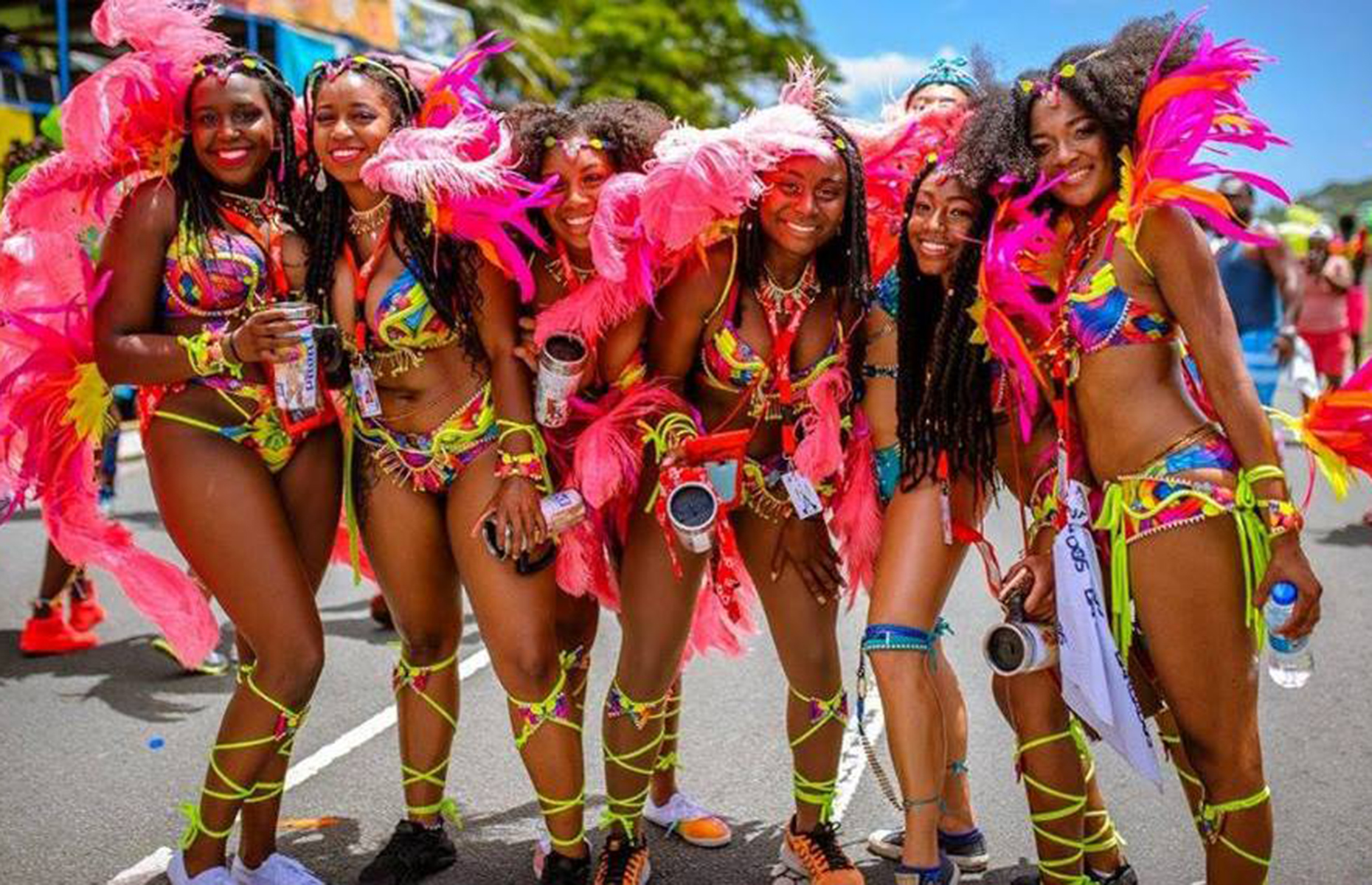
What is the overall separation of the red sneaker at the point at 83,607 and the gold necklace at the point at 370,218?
326cm

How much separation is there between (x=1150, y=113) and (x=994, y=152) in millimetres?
371

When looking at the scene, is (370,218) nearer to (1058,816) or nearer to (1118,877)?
(1058,816)

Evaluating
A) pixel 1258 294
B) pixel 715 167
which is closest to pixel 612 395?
pixel 715 167

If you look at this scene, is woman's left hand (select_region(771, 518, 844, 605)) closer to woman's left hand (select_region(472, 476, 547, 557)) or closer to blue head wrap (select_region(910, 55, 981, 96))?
woman's left hand (select_region(472, 476, 547, 557))

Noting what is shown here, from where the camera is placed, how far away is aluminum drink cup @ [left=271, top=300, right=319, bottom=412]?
119 inches

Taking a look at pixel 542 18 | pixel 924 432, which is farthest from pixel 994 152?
pixel 542 18

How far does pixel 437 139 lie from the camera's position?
3211 mm

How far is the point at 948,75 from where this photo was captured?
13.2 feet

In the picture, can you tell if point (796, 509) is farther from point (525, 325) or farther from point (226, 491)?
point (226, 491)

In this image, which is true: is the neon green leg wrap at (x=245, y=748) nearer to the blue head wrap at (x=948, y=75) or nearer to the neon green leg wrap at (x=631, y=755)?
the neon green leg wrap at (x=631, y=755)

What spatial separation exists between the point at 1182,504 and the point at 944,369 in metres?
0.67

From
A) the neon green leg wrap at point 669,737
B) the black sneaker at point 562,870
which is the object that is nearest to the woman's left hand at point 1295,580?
the neon green leg wrap at point 669,737

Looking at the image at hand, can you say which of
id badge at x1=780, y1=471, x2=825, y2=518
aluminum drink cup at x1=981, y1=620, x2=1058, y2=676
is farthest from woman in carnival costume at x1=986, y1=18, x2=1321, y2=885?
id badge at x1=780, y1=471, x2=825, y2=518

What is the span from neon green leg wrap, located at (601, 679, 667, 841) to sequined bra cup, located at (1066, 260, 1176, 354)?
4.75 ft
